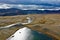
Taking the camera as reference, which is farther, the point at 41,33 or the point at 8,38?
the point at 41,33

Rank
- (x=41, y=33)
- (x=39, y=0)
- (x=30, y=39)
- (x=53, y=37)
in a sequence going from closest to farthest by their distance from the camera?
(x=30, y=39) < (x=53, y=37) < (x=41, y=33) < (x=39, y=0)

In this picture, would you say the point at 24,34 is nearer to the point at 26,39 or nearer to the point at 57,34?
the point at 26,39

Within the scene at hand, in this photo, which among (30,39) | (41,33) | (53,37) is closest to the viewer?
(30,39)

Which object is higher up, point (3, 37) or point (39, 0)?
point (3, 37)

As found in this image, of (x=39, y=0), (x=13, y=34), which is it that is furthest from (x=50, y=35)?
(x=39, y=0)

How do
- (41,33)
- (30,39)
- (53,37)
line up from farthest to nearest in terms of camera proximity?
(41,33)
(53,37)
(30,39)

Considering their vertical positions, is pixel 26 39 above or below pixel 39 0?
above

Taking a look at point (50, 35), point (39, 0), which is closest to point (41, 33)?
point (50, 35)

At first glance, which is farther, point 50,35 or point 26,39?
point 50,35

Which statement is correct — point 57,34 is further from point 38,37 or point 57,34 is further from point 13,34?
point 13,34
